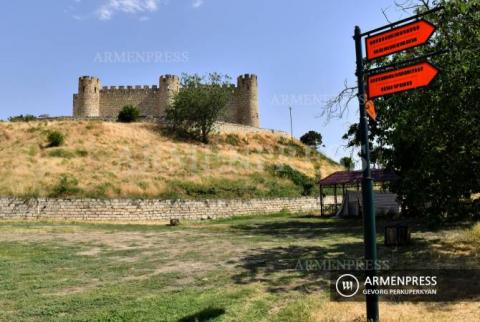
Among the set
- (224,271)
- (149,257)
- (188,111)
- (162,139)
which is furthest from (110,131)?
(224,271)

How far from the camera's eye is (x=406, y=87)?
537 centimetres

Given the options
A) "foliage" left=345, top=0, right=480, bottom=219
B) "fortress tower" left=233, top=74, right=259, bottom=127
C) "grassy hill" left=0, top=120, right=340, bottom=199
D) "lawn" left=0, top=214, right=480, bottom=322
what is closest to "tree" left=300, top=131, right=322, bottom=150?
"fortress tower" left=233, top=74, right=259, bottom=127

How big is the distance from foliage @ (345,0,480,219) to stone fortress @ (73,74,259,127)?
46281 millimetres

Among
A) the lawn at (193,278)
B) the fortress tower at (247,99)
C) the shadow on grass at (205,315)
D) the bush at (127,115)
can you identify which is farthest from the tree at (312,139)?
the shadow on grass at (205,315)

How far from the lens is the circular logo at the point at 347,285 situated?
26.4ft

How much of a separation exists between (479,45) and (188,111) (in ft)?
138

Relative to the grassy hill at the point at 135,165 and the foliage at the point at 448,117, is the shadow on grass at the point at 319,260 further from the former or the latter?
the grassy hill at the point at 135,165

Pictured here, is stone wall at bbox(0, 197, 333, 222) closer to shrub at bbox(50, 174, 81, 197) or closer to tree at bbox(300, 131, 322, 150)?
shrub at bbox(50, 174, 81, 197)

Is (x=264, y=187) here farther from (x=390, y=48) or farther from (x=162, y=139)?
(x=390, y=48)

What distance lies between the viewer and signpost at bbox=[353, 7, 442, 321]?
17.5ft

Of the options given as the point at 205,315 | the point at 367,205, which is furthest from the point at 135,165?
the point at 367,205

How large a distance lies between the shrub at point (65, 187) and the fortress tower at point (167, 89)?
28.3 metres

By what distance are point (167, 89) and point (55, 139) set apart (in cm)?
2300

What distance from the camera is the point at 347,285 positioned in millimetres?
8500
